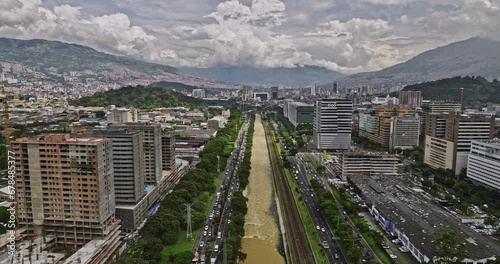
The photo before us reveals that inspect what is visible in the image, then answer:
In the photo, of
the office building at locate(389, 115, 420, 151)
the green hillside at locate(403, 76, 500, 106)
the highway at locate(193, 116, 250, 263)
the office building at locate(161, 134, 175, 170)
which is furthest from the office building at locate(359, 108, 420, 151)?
the green hillside at locate(403, 76, 500, 106)

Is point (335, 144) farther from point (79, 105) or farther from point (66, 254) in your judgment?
point (79, 105)

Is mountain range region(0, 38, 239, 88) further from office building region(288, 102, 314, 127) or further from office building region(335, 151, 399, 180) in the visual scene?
office building region(335, 151, 399, 180)

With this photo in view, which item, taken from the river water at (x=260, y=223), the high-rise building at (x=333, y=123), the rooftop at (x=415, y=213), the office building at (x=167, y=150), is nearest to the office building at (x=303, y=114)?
the high-rise building at (x=333, y=123)

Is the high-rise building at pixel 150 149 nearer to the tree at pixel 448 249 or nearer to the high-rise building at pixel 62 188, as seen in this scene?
the high-rise building at pixel 62 188

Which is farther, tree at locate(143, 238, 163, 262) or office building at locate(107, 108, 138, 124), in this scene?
office building at locate(107, 108, 138, 124)

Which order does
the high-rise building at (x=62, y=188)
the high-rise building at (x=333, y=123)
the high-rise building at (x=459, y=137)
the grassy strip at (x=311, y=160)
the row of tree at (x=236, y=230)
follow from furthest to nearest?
the high-rise building at (x=333, y=123), the grassy strip at (x=311, y=160), the high-rise building at (x=459, y=137), the row of tree at (x=236, y=230), the high-rise building at (x=62, y=188)
